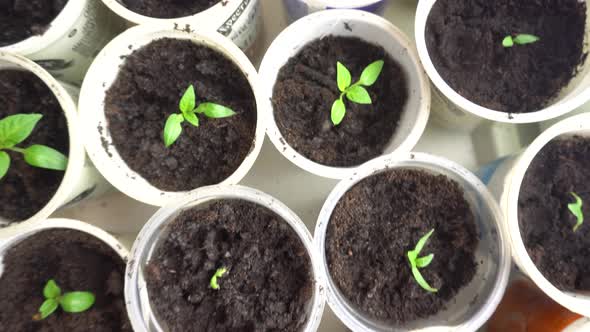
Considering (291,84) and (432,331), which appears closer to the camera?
(432,331)

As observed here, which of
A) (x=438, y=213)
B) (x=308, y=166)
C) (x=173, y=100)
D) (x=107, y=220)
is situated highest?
(x=173, y=100)

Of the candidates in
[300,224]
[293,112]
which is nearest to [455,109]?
[293,112]

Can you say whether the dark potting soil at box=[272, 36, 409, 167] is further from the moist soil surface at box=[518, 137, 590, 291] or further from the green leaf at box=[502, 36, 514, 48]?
the moist soil surface at box=[518, 137, 590, 291]

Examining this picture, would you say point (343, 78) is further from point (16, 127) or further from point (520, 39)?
point (16, 127)

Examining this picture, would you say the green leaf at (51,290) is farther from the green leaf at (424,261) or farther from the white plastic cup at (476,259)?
the green leaf at (424,261)

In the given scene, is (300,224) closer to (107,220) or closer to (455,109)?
(455,109)

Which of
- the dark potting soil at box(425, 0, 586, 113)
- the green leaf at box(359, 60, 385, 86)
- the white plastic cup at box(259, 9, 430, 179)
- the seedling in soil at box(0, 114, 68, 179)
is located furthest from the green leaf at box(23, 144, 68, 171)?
the dark potting soil at box(425, 0, 586, 113)
